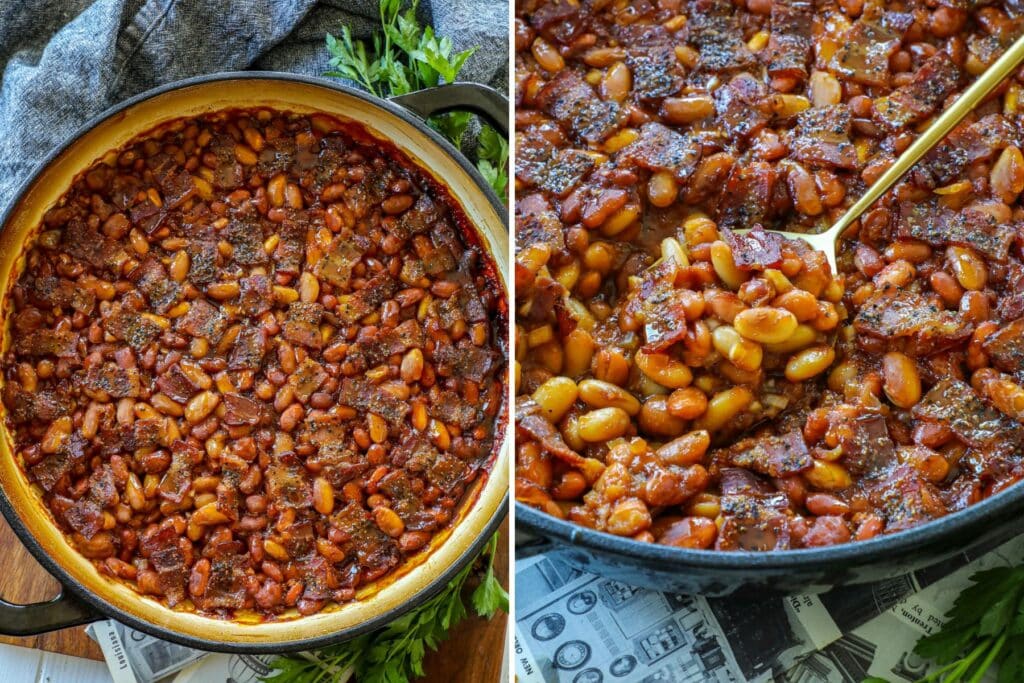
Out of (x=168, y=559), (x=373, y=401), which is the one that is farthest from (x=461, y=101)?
(x=168, y=559)

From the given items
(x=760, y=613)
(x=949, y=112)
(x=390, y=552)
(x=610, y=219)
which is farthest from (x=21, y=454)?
(x=949, y=112)

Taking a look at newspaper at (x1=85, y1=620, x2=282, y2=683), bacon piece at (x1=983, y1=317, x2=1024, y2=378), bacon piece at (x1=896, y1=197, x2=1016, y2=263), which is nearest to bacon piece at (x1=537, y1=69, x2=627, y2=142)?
→ bacon piece at (x1=896, y1=197, x2=1016, y2=263)

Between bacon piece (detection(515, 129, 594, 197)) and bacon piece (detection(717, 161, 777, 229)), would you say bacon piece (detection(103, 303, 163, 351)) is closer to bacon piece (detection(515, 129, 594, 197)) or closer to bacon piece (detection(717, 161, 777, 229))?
bacon piece (detection(515, 129, 594, 197))

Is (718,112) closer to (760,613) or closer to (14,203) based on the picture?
(760,613)

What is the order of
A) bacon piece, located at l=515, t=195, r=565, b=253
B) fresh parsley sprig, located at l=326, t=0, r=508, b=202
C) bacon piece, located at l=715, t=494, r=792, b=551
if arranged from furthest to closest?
fresh parsley sprig, located at l=326, t=0, r=508, b=202 < bacon piece, located at l=515, t=195, r=565, b=253 < bacon piece, located at l=715, t=494, r=792, b=551

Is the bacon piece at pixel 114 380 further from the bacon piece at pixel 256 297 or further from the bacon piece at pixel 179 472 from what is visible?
the bacon piece at pixel 256 297
